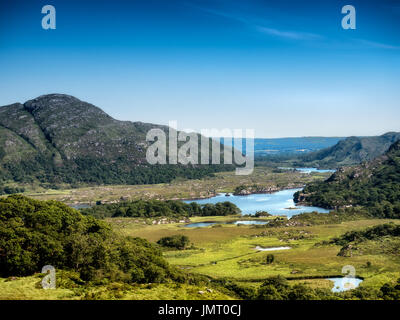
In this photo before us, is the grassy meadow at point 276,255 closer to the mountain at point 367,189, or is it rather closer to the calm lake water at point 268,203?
the mountain at point 367,189

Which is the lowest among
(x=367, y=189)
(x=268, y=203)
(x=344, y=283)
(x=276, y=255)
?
(x=268, y=203)

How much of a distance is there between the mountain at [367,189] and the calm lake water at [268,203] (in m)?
7.71

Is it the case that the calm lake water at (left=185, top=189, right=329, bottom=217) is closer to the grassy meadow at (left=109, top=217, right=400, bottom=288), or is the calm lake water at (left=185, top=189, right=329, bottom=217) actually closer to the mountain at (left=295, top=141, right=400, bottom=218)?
the mountain at (left=295, top=141, right=400, bottom=218)

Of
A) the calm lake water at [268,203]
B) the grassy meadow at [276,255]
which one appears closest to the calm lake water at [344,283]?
the grassy meadow at [276,255]

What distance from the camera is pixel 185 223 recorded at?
113 metres

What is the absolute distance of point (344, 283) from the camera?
161 ft

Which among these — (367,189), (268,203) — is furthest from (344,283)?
(367,189)

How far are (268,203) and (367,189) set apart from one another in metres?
38.7

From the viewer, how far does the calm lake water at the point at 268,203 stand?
417ft

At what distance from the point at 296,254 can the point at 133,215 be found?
66945 millimetres

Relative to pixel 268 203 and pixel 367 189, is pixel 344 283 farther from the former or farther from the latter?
pixel 367 189
